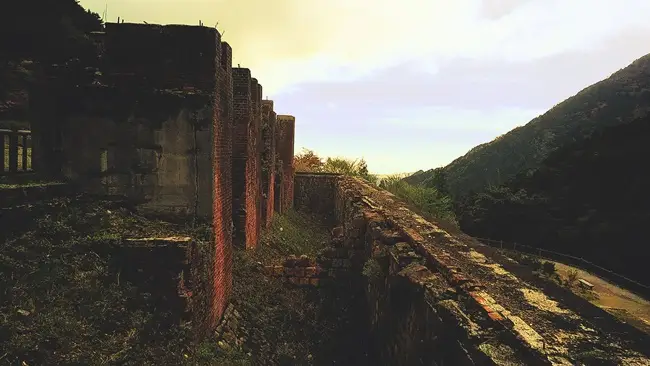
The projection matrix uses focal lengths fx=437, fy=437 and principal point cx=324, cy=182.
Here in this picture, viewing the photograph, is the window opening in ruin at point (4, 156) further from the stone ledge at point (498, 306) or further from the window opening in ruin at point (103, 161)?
the stone ledge at point (498, 306)

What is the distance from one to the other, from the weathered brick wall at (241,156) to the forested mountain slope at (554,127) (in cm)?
4494

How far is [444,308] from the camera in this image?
353 cm

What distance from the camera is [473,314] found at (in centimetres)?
338

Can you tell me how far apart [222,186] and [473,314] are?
426 centimetres

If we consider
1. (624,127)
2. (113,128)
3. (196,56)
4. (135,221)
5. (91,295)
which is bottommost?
(91,295)

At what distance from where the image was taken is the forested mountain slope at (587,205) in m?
22.9

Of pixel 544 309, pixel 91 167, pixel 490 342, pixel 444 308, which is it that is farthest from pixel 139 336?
pixel 544 309

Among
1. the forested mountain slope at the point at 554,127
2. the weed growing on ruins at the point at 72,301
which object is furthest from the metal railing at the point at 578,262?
the forested mountain slope at the point at 554,127

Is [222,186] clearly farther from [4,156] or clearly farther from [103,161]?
[4,156]

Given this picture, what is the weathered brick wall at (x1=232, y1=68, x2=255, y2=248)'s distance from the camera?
916 cm

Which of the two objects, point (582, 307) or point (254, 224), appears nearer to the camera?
point (582, 307)

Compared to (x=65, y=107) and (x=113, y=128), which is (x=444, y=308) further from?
(x=65, y=107)

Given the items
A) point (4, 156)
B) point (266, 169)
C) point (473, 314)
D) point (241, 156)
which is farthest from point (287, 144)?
point (473, 314)

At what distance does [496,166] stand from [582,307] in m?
62.1
